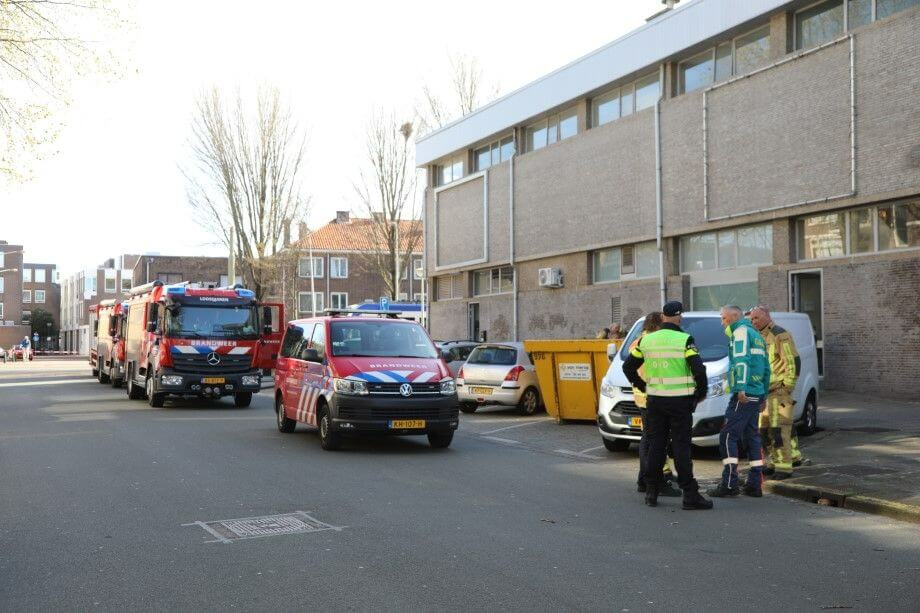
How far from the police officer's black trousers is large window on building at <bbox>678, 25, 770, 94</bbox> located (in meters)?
14.3

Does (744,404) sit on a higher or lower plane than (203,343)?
lower

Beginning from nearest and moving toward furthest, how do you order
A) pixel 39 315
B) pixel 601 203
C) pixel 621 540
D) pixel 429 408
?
1. pixel 621 540
2. pixel 429 408
3. pixel 601 203
4. pixel 39 315

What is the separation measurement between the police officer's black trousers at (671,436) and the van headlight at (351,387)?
14.9 feet

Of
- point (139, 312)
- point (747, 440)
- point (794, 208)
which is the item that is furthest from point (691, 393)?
point (139, 312)

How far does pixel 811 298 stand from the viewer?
19.3 m

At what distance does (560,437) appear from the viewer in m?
14.3

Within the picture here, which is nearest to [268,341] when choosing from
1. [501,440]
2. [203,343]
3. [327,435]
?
[203,343]

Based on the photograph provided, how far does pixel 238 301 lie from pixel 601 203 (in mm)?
10901

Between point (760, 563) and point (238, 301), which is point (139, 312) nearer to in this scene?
point (238, 301)

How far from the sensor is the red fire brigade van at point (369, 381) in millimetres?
11914

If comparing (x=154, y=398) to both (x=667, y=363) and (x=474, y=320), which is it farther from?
(x=474, y=320)

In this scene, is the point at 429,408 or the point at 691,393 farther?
the point at 429,408

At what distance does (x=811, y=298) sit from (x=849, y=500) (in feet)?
37.7

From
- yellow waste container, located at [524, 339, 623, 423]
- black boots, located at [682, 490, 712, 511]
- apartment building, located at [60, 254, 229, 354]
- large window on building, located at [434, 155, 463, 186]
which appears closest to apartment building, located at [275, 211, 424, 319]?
apartment building, located at [60, 254, 229, 354]
